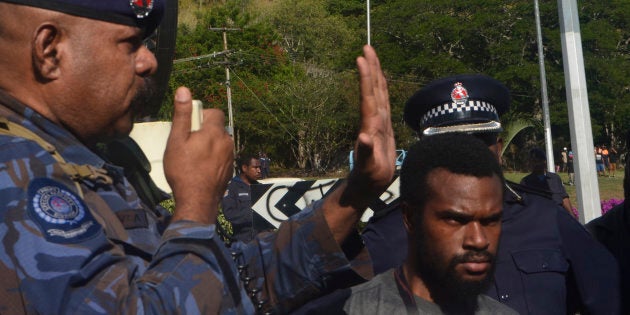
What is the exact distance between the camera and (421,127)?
380cm

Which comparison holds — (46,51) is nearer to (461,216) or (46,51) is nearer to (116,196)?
(116,196)

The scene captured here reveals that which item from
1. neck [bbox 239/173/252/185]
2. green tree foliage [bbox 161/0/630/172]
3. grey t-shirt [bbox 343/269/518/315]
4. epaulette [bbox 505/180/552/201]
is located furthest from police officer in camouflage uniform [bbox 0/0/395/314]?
green tree foliage [bbox 161/0/630/172]

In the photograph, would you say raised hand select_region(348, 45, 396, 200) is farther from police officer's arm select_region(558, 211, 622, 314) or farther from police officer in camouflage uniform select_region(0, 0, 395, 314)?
police officer's arm select_region(558, 211, 622, 314)

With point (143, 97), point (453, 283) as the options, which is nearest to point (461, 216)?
point (453, 283)

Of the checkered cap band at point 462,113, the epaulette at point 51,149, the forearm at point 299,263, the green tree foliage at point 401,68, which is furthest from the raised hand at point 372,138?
the green tree foliage at point 401,68

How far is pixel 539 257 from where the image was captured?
3.07 meters

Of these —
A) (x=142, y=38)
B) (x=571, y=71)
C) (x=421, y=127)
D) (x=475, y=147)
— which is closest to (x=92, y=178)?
(x=142, y=38)

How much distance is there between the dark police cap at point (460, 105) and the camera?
3.58 metres

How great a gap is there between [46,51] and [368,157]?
0.66 m

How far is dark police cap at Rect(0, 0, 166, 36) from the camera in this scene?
64.1 inches

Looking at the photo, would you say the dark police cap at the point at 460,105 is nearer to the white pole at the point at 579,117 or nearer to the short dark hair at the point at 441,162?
the short dark hair at the point at 441,162

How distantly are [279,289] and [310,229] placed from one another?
0.15 meters

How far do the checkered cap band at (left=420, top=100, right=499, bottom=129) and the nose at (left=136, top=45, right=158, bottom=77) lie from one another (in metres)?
2.03

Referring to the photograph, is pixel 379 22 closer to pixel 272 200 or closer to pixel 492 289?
pixel 272 200
